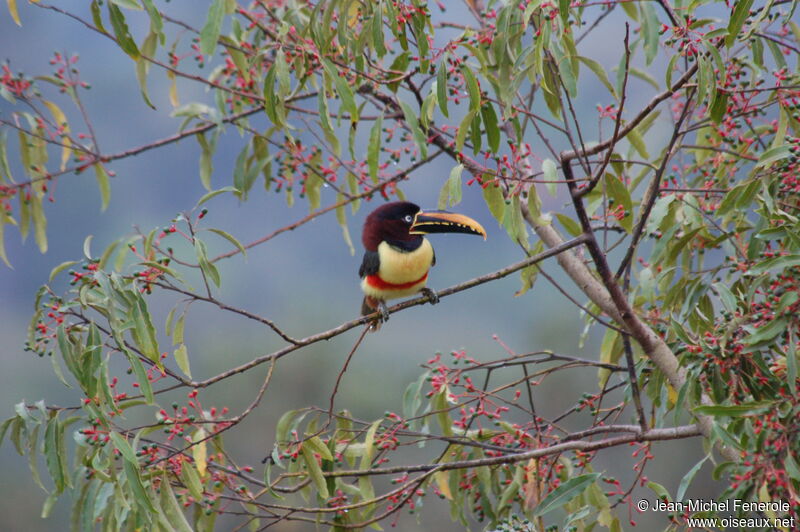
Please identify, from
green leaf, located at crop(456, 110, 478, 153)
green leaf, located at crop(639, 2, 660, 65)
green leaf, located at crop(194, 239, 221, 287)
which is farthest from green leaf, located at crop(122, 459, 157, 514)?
green leaf, located at crop(639, 2, 660, 65)

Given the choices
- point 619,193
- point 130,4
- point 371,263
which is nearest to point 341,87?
point 130,4

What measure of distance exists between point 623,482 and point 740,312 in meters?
5.13

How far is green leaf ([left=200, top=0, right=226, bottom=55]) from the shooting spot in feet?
6.15

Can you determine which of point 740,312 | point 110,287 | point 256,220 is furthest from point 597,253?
point 256,220

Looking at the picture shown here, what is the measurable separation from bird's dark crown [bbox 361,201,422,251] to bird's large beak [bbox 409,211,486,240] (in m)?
0.05

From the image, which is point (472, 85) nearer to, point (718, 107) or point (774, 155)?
point (718, 107)

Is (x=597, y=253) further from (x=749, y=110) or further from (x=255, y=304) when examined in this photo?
(x=255, y=304)

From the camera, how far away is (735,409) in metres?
1.85

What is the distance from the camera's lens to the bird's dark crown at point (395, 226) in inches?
118

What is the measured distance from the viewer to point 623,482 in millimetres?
6965

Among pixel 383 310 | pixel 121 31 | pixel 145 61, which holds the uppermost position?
pixel 145 61

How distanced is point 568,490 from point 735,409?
0.54 metres

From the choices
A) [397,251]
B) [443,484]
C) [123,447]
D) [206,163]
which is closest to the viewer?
[123,447]

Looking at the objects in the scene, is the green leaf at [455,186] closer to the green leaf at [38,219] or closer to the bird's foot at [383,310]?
the bird's foot at [383,310]
